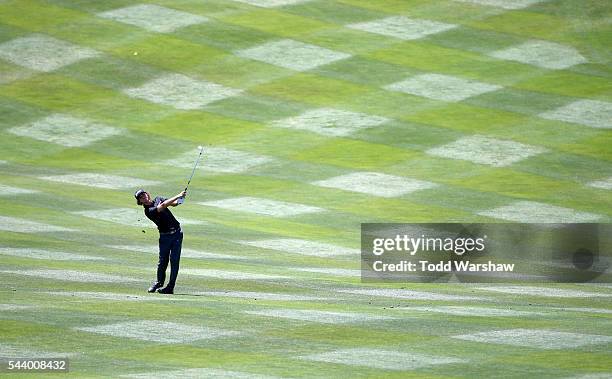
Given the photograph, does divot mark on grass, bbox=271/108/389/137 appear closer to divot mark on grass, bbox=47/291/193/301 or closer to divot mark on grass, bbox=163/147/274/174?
divot mark on grass, bbox=163/147/274/174

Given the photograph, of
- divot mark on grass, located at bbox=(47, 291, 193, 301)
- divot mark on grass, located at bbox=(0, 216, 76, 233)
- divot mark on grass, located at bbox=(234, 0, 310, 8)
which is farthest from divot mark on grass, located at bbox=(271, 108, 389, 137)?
divot mark on grass, located at bbox=(47, 291, 193, 301)

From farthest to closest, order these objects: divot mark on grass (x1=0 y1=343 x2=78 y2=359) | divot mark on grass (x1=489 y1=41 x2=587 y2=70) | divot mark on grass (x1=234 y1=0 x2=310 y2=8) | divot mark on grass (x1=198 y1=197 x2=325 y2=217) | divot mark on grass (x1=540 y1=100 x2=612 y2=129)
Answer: divot mark on grass (x1=234 y1=0 x2=310 y2=8) < divot mark on grass (x1=489 y1=41 x2=587 y2=70) < divot mark on grass (x1=540 y1=100 x2=612 y2=129) < divot mark on grass (x1=198 y1=197 x2=325 y2=217) < divot mark on grass (x1=0 y1=343 x2=78 y2=359)

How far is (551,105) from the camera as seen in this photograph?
139 ft

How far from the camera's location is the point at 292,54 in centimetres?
4691

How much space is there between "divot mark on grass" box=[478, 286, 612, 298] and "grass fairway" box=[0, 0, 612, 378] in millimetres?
114

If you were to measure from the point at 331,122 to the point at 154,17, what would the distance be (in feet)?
41.8

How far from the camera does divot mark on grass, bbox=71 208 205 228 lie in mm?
31672

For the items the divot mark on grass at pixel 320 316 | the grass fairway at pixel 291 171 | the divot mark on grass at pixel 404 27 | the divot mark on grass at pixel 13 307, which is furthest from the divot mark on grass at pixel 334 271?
the divot mark on grass at pixel 404 27

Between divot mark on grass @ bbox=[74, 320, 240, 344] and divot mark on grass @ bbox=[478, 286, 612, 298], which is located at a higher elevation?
divot mark on grass @ bbox=[74, 320, 240, 344]

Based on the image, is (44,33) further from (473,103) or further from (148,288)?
(148,288)

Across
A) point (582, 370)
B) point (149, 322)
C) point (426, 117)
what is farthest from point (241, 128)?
point (582, 370)

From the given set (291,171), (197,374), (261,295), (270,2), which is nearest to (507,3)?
(270,2)

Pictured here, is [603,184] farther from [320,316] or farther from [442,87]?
[320,316]

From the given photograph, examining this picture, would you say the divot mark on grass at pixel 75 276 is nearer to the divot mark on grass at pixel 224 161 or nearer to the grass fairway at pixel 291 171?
the grass fairway at pixel 291 171
